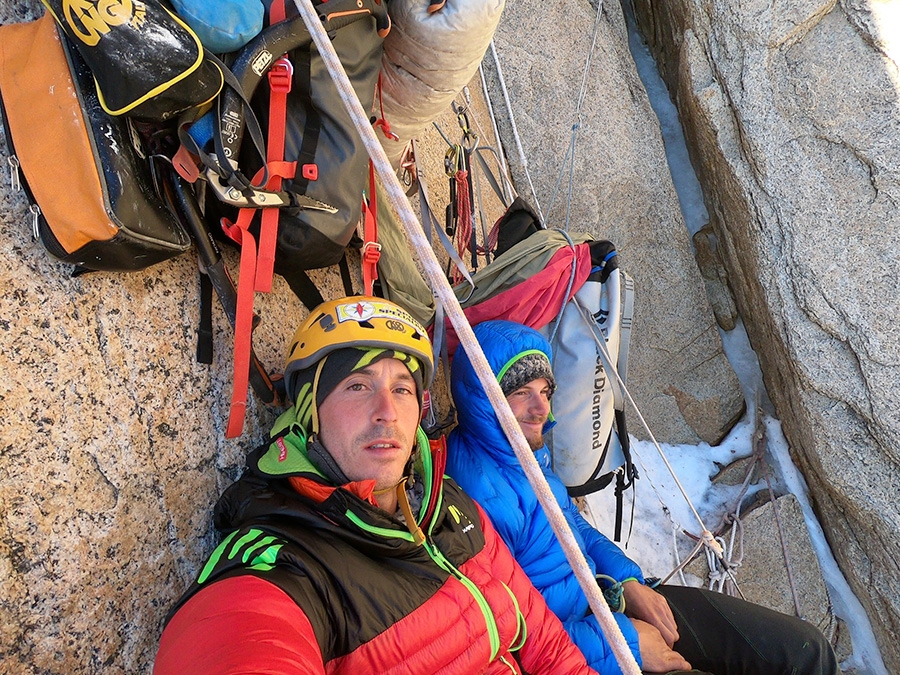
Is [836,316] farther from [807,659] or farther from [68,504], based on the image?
[68,504]

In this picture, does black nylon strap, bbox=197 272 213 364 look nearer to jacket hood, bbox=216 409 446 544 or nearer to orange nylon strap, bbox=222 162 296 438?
orange nylon strap, bbox=222 162 296 438

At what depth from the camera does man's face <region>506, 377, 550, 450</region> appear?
8.49ft

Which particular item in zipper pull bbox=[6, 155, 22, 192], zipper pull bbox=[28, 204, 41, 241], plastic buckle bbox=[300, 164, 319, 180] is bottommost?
zipper pull bbox=[28, 204, 41, 241]

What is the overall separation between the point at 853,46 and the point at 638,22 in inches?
92.9

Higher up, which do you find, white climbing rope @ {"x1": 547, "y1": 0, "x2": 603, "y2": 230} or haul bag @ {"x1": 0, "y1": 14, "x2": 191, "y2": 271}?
haul bag @ {"x1": 0, "y1": 14, "x2": 191, "y2": 271}

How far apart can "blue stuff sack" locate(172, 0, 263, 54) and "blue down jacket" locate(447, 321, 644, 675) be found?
134 centimetres

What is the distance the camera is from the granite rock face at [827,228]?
3.42 m

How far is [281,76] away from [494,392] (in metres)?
1.12

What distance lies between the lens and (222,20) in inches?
60.2

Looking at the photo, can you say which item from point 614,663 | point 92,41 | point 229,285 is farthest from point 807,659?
point 92,41

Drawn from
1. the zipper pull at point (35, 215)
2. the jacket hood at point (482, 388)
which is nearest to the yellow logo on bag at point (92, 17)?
the zipper pull at point (35, 215)

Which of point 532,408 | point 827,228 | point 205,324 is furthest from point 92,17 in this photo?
point 827,228

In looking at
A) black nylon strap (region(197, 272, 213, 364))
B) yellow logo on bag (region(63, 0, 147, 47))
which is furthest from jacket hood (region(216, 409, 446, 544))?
yellow logo on bag (region(63, 0, 147, 47))

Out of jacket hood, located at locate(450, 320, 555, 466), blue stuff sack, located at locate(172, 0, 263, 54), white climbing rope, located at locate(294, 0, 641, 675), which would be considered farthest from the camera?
jacket hood, located at locate(450, 320, 555, 466)
